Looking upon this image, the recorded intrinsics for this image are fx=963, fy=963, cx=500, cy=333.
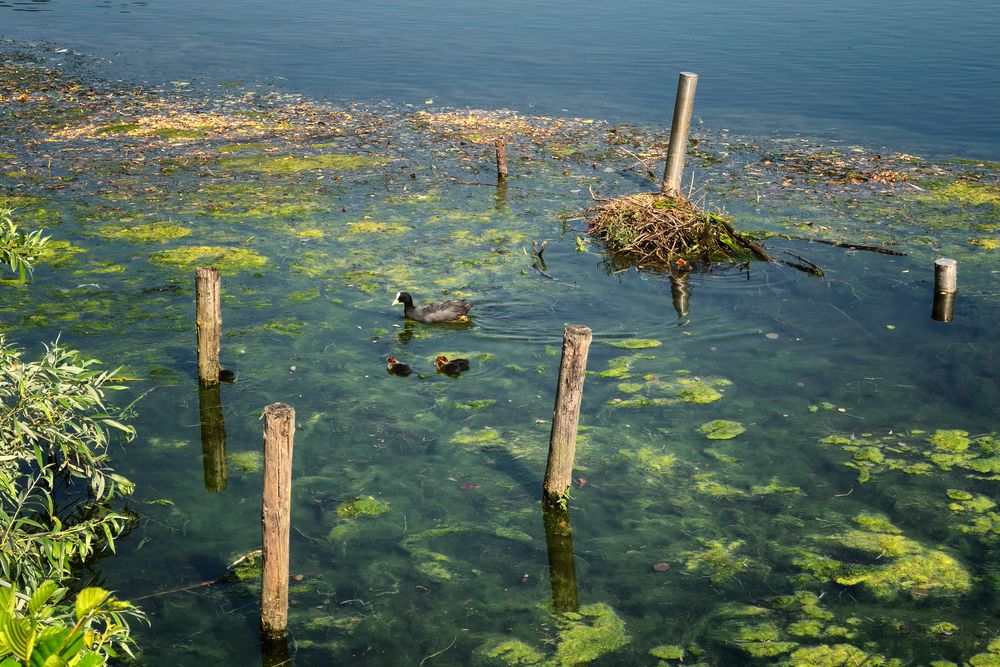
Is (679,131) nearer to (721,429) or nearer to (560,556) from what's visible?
(721,429)

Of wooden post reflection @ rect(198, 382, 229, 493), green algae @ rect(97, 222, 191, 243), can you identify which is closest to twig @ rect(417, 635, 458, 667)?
wooden post reflection @ rect(198, 382, 229, 493)

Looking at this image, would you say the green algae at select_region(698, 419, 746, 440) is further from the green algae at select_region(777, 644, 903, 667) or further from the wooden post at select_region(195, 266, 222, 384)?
the wooden post at select_region(195, 266, 222, 384)

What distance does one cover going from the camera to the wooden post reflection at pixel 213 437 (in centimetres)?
968

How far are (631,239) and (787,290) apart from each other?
2.62m

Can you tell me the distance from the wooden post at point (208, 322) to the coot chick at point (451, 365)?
8.54ft

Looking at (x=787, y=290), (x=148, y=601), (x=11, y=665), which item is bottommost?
(x=148, y=601)

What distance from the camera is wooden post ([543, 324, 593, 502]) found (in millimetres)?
8305

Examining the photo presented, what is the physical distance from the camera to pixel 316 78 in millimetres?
29734

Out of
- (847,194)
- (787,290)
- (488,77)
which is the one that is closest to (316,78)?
(488,77)

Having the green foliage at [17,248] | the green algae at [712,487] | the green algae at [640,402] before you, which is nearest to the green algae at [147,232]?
the green algae at [640,402]

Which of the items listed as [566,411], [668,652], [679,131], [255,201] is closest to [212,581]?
[566,411]

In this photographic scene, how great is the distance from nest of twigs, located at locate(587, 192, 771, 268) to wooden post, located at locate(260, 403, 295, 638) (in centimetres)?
967

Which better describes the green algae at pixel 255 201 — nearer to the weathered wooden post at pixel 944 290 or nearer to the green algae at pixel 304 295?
the green algae at pixel 304 295

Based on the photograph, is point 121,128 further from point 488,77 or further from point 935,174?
point 935,174
